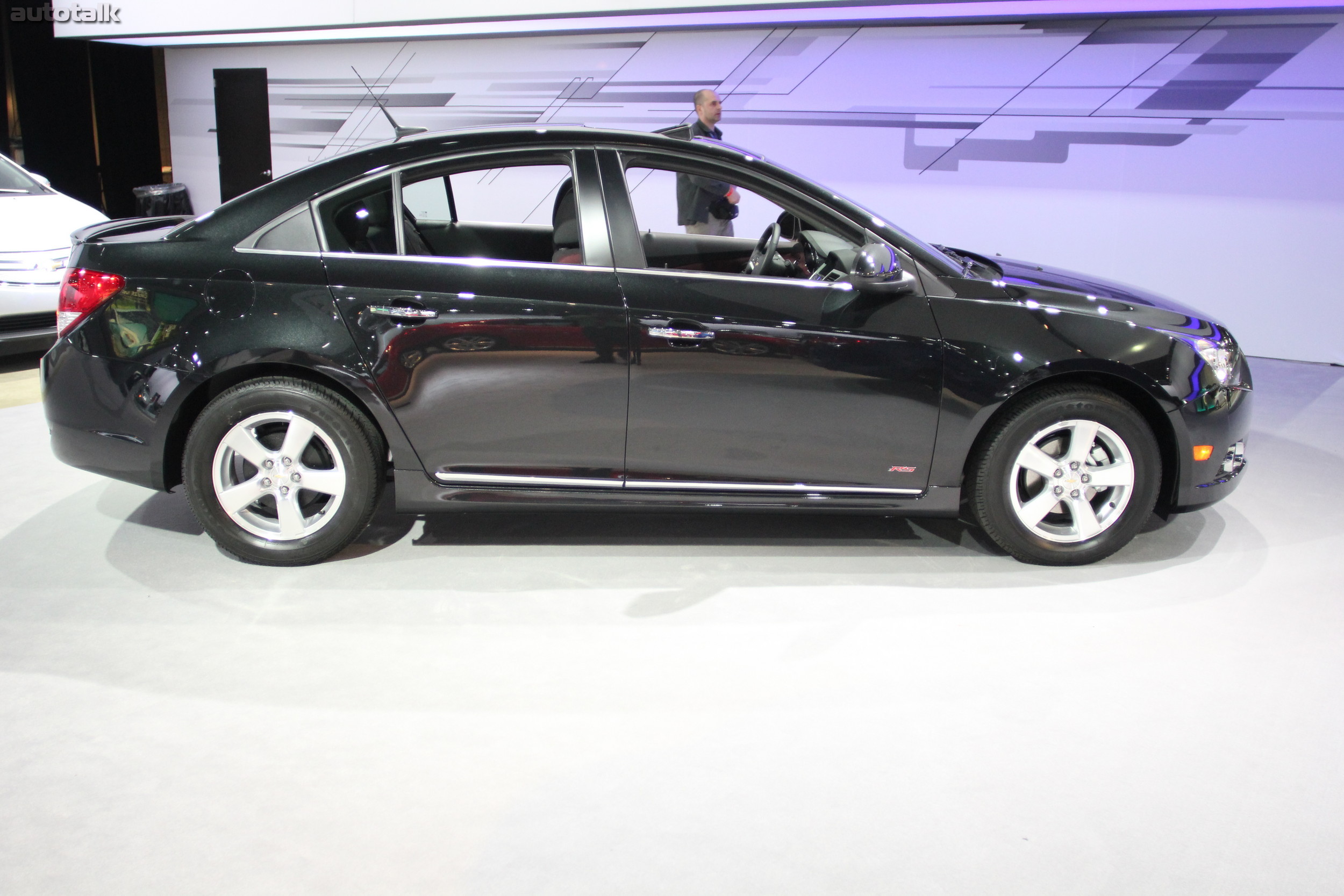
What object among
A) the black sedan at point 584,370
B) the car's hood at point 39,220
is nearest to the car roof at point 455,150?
the black sedan at point 584,370

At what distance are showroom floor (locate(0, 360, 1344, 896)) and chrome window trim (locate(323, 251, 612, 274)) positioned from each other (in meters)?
0.91

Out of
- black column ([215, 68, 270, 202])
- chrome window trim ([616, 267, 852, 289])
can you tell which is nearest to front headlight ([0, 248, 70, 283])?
chrome window trim ([616, 267, 852, 289])

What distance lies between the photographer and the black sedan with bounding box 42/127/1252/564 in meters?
2.87

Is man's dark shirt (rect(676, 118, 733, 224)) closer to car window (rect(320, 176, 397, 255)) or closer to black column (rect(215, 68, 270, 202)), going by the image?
car window (rect(320, 176, 397, 255))

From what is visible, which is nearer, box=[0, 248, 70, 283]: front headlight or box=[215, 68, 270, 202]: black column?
box=[0, 248, 70, 283]: front headlight

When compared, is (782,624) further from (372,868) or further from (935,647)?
(372,868)

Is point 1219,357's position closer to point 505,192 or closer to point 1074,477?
point 1074,477

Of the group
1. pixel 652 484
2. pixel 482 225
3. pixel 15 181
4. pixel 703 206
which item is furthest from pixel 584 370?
pixel 15 181

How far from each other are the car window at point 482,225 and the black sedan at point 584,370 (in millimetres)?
28

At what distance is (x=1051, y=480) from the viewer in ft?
10.2

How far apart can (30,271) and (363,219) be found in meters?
3.44

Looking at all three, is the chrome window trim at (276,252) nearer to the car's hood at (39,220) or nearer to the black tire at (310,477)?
the black tire at (310,477)

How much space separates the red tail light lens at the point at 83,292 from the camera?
9.55 feet

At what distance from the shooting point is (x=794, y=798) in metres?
2.02
